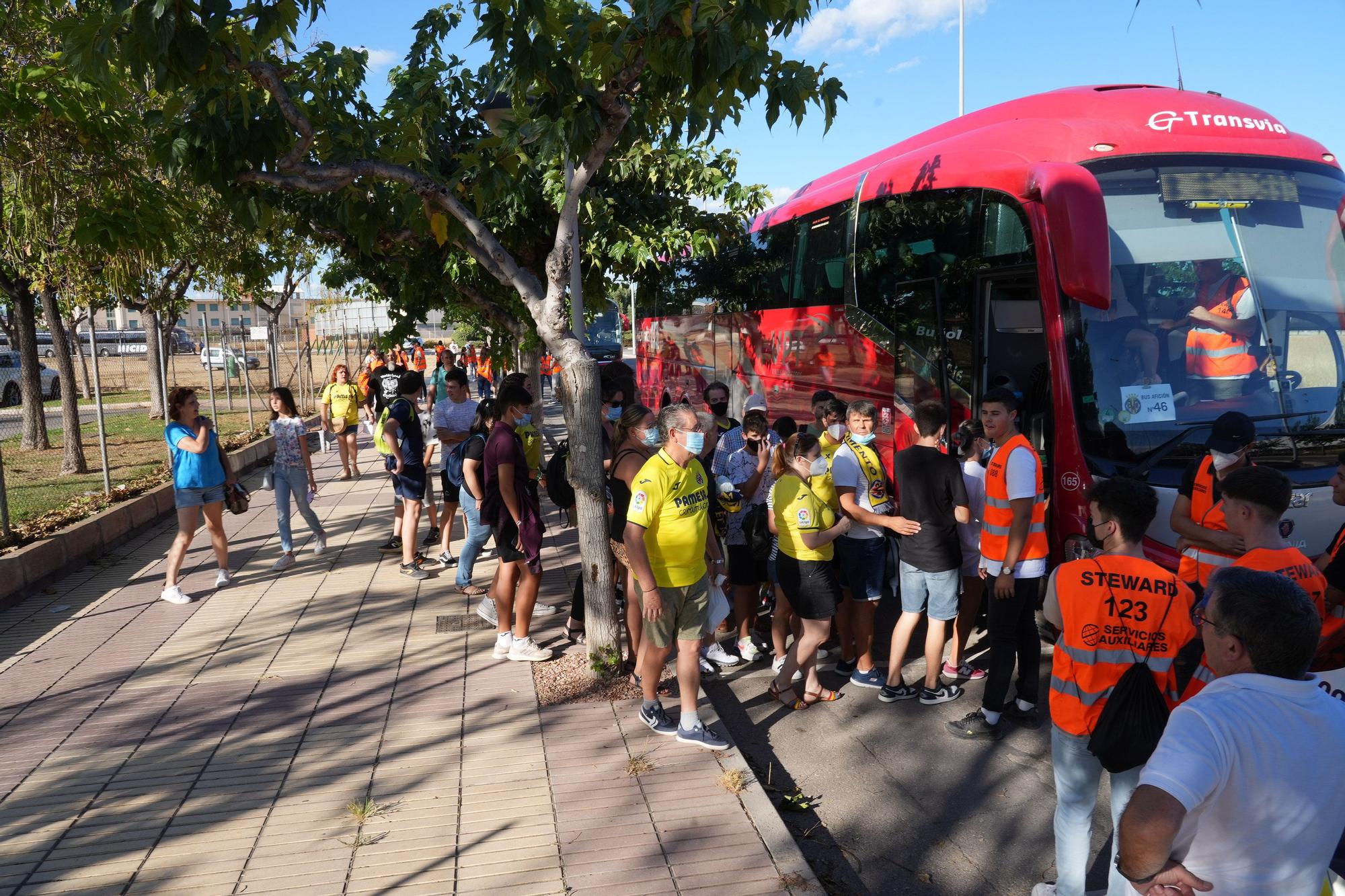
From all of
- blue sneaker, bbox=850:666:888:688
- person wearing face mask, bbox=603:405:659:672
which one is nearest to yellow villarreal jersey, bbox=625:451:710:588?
person wearing face mask, bbox=603:405:659:672

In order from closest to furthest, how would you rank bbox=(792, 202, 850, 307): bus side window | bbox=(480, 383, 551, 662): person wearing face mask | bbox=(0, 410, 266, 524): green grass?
bbox=(480, 383, 551, 662): person wearing face mask < bbox=(792, 202, 850, 307): bus side window < bbox=(0, 410, 266, 524): green grass

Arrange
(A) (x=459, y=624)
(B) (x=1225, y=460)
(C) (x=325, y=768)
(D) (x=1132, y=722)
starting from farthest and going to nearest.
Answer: (A) (x=459, y=624)
(B) (x=1225, y=460)
(C) (x=325, y=768)
(D) (x=1132, y=722)

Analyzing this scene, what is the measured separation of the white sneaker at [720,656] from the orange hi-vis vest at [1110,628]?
131 inches

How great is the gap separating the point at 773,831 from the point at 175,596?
610 centimetres

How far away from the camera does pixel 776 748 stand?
5453mm

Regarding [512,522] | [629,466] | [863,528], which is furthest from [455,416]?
[863,528]

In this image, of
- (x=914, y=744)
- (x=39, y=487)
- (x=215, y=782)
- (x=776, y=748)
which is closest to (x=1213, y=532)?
(x=914, y=744)

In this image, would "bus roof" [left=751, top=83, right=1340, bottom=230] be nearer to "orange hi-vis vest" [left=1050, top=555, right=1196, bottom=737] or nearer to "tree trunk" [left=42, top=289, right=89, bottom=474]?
"orange hi-vis vest" [left=1050, top=555, right=1196, bottom=737]

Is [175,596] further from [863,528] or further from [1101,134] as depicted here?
[1101,134]

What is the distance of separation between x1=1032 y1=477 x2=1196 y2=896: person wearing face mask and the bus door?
3.19 m

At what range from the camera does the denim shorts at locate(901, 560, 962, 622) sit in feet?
18.5

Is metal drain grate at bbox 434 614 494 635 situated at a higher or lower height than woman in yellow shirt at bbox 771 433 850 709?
lower

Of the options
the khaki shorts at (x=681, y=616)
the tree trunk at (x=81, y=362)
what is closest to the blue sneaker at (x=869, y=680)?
the khaki shorts at (x=681, y=616)

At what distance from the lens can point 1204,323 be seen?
627cm
